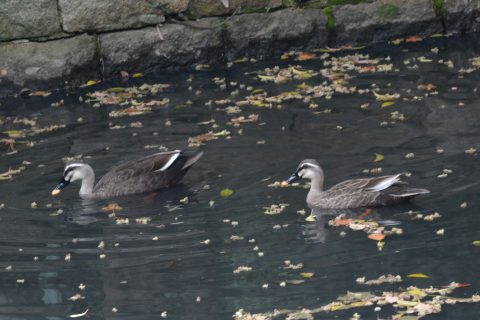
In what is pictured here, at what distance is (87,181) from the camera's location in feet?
35.9

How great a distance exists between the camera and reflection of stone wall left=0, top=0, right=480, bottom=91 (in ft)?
48.6

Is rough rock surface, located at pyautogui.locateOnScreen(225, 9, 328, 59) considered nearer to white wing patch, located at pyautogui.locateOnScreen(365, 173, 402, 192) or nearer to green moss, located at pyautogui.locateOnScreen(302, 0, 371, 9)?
green moss, located at pyautogui.locateOnScreen(302, 0, 371, 9)

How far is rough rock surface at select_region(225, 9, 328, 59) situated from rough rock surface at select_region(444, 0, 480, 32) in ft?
5.61

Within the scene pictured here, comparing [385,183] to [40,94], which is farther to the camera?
[40,94]

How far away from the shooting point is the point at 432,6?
15617mm

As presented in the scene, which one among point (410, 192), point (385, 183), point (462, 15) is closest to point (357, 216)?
point (385, 183)

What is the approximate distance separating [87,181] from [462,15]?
692cm

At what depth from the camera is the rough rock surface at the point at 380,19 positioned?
1556cm

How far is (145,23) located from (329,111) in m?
3.81

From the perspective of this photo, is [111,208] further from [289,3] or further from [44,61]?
[289,3]

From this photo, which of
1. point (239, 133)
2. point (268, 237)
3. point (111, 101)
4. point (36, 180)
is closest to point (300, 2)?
point (111, 101)

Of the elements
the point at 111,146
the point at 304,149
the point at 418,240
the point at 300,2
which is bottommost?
the point at 418,240

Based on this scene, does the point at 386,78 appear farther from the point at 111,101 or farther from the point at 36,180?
the point at 36,180

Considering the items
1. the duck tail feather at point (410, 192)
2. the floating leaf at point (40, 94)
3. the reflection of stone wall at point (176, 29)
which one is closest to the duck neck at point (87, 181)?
the duck tail feather at point (410, 192)
